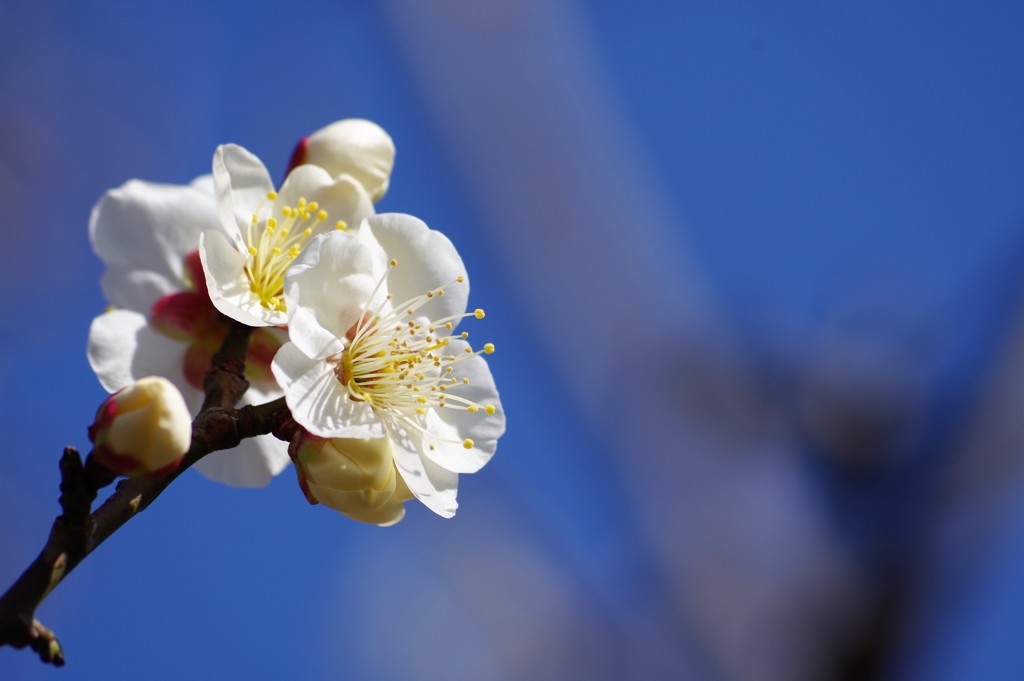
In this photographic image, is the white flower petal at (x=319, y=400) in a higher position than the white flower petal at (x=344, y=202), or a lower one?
lower

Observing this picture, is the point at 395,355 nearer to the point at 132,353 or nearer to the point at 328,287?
the point at 328,287

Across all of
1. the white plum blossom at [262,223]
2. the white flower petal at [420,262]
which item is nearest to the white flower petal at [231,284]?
the white plum blossom at [262,223]

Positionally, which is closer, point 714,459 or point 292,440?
point 292,440

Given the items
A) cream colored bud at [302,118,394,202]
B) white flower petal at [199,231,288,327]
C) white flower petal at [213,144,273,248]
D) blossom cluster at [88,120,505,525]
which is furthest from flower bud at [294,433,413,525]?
cream colored bud at [302,118,394,202]

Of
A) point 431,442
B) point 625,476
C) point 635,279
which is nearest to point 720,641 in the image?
point 625,476

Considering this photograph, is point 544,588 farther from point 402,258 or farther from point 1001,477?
point 402,258

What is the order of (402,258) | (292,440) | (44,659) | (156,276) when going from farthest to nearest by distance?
1. (156,276)
2. (402,258)
3. (292,440)
4. (44,659)

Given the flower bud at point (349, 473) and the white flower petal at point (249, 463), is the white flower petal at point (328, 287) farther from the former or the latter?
the white flower petal at point (249, 463)
